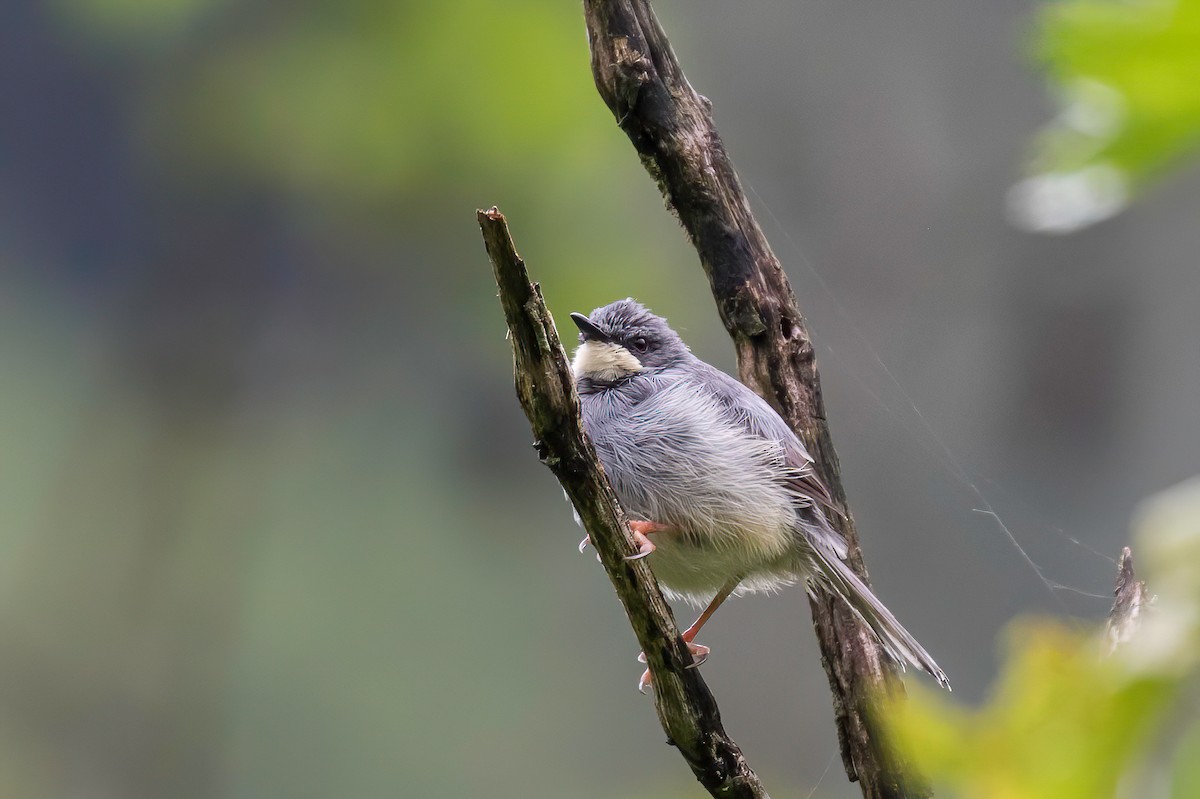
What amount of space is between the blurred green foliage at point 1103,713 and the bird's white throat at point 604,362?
2220 millimetres

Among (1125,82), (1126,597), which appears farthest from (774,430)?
(1125,82)

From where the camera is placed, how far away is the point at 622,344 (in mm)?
2594

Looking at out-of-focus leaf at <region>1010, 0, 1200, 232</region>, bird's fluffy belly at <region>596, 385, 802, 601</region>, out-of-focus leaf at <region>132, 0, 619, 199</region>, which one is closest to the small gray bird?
bird's fluffy belly at <region>596, 385, 802, 601</region>

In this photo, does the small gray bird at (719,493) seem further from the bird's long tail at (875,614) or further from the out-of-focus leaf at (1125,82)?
the out-of-focus leaf at (1125,82)

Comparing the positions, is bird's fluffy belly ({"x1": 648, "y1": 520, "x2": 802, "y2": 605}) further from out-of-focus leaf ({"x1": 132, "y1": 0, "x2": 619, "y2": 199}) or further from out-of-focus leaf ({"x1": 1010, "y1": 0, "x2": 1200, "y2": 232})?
out-of-focus leaf ({"x1": 132, "y1": 0, "x2": 619, "y2": 199})

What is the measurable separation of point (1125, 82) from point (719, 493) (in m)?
1.98

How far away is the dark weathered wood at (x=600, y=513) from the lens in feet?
4.84

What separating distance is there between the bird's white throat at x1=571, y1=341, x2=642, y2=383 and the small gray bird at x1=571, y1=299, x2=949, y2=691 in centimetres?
4

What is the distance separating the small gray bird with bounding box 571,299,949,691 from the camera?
2.26 metres

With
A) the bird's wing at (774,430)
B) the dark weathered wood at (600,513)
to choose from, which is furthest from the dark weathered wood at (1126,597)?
the dark weathered wood at (600,513)

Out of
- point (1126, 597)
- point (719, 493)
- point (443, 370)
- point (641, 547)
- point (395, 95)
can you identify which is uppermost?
point (395, 95)

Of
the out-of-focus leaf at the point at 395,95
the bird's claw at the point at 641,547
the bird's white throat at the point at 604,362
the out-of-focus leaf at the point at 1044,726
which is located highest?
the out-of-focus leaf at the point at 395,95

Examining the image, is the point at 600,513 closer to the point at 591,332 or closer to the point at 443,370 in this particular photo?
the point at 591,332

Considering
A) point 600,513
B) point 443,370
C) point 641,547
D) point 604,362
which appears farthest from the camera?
point 443,370
